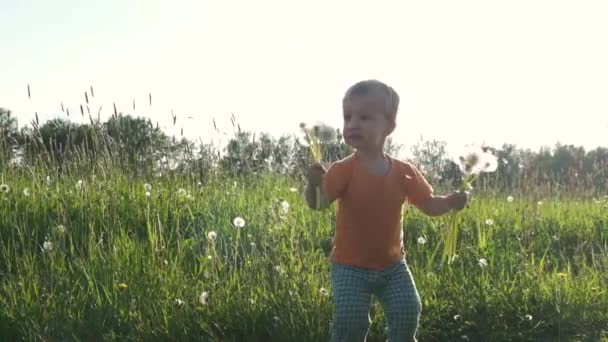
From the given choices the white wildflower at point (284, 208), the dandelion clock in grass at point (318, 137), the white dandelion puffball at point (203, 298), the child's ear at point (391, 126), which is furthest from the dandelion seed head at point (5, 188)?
the child's ear at point (391, 126)

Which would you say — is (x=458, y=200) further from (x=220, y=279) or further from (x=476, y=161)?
(x=220, y=279)

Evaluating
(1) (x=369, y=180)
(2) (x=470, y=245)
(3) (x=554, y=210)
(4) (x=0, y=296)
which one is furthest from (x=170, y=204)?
Result: (3) (x=554, y=210)

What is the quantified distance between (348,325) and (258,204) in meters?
2.80

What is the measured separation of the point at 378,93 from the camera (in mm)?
2986

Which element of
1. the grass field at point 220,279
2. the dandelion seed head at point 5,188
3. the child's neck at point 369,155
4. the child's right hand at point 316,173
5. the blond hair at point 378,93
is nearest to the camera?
the child's right hand at point 316,173

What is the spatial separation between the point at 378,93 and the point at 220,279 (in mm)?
1538

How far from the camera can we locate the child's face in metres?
2.96

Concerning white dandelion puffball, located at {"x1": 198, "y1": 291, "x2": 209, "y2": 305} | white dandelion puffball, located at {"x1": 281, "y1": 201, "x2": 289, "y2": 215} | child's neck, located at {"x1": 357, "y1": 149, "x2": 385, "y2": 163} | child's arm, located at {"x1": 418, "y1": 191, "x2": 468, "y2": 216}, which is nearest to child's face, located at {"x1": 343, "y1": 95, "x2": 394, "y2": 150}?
child's neck, located at {"x1": 357, "y1": 149, "x2": 385, "y2": 163}

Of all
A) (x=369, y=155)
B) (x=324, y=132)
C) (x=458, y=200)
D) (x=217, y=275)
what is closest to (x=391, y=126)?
(x=369, y=155)

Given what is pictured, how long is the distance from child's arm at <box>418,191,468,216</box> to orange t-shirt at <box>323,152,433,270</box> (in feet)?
0.41

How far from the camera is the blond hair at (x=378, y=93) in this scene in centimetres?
298

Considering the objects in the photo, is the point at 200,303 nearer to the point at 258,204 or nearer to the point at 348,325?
the point at 348,325

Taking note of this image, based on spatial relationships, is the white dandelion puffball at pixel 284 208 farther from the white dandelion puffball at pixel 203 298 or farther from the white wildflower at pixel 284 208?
the white dandelion puffball at pixel 203 298

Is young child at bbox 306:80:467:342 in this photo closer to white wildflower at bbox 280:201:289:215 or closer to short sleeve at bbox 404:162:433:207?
short sleeve at bbox 404:162:433:207
